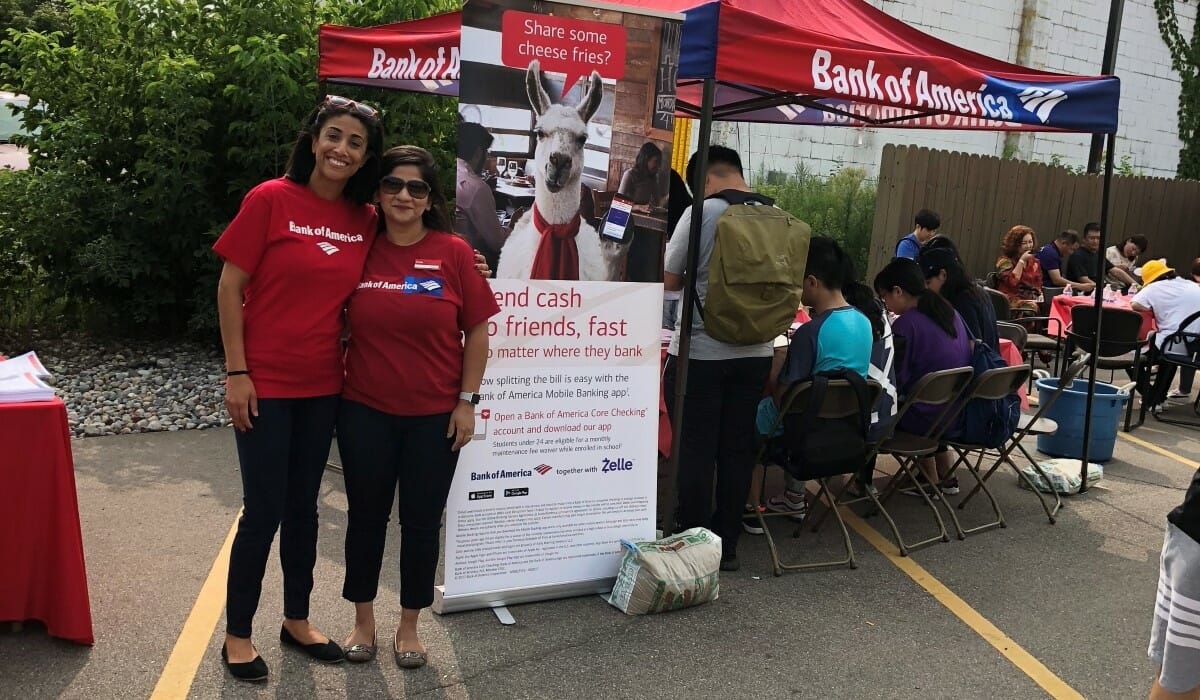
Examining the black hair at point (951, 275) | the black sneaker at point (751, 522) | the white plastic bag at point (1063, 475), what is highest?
the black hair at point (951, 275)

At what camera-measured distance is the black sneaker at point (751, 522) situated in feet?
15.5

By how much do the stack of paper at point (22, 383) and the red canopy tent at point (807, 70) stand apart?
239cm

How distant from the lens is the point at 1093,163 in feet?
44.5

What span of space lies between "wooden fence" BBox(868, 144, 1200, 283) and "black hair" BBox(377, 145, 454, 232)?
9.12 m

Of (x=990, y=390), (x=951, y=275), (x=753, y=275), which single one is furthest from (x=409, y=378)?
(x=951, y=275)

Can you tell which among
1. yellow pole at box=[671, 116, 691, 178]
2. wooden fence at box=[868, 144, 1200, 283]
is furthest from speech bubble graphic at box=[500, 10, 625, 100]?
wooden fence at box=[868, 144, 1200, 283]

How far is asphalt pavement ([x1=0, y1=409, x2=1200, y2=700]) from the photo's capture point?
3.11 metres

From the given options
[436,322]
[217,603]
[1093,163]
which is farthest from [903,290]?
[1093,163]

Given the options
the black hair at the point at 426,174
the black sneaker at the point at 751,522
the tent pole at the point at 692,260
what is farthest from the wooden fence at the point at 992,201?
the black hair at the point at 426,174

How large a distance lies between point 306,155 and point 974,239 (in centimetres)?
1095

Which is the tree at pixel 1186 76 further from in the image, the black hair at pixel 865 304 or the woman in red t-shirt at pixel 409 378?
the woman in red t-shirt at pixel 409 378

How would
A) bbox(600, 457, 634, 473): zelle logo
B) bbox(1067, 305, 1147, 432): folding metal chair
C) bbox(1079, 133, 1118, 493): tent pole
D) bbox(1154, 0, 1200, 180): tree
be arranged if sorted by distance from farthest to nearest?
bbox(1154, 0, 1200, 180): tree, bbox(1067, 305, 1147, 432): folding metal chair, bbox(1079, 133, 1118, 493): tent pole, bbox(600, 457, 634, 473): zelle logo

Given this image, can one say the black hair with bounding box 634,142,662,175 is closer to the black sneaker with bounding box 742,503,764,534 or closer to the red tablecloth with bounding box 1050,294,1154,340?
the black sneaker with bounding box 742,503,764,534

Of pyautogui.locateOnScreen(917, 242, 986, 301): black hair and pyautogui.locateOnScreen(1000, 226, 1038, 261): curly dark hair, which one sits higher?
pyautogui.locateOnScreen(1000, 226, 1038, 261): curly dark hair
